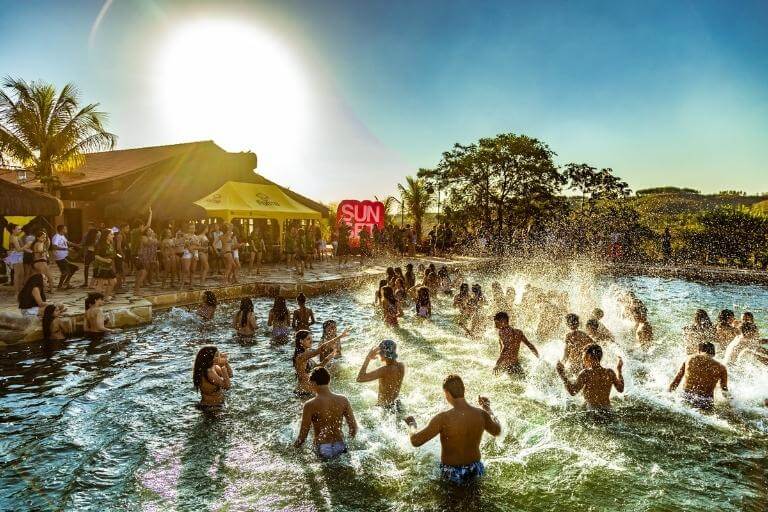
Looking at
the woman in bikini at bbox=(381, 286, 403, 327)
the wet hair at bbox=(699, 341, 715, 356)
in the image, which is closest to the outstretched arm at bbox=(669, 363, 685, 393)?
the wet hair at bbox=(699, 341, 715, 356)

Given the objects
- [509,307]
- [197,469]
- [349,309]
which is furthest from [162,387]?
[509,307]

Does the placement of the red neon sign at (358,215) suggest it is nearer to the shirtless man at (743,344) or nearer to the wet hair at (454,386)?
the shirtless man at (743,344)

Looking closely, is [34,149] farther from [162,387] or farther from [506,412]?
[506,412]

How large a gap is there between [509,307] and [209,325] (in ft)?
26.4

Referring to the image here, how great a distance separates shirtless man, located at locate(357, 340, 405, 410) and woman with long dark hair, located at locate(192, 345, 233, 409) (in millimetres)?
2183

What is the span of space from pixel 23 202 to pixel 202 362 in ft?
34.7

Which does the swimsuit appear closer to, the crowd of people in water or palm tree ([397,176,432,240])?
the crowd of people in water

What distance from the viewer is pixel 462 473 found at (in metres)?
5.00

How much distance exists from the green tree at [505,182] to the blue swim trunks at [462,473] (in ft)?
92.3

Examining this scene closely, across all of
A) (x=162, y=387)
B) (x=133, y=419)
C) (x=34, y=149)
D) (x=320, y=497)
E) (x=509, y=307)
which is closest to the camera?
(x=320, y=497)

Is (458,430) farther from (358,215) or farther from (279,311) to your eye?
(358,215)

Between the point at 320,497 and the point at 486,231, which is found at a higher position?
the point at 486,231

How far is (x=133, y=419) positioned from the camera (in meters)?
6.76

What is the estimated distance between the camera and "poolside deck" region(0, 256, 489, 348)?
33.6ft
